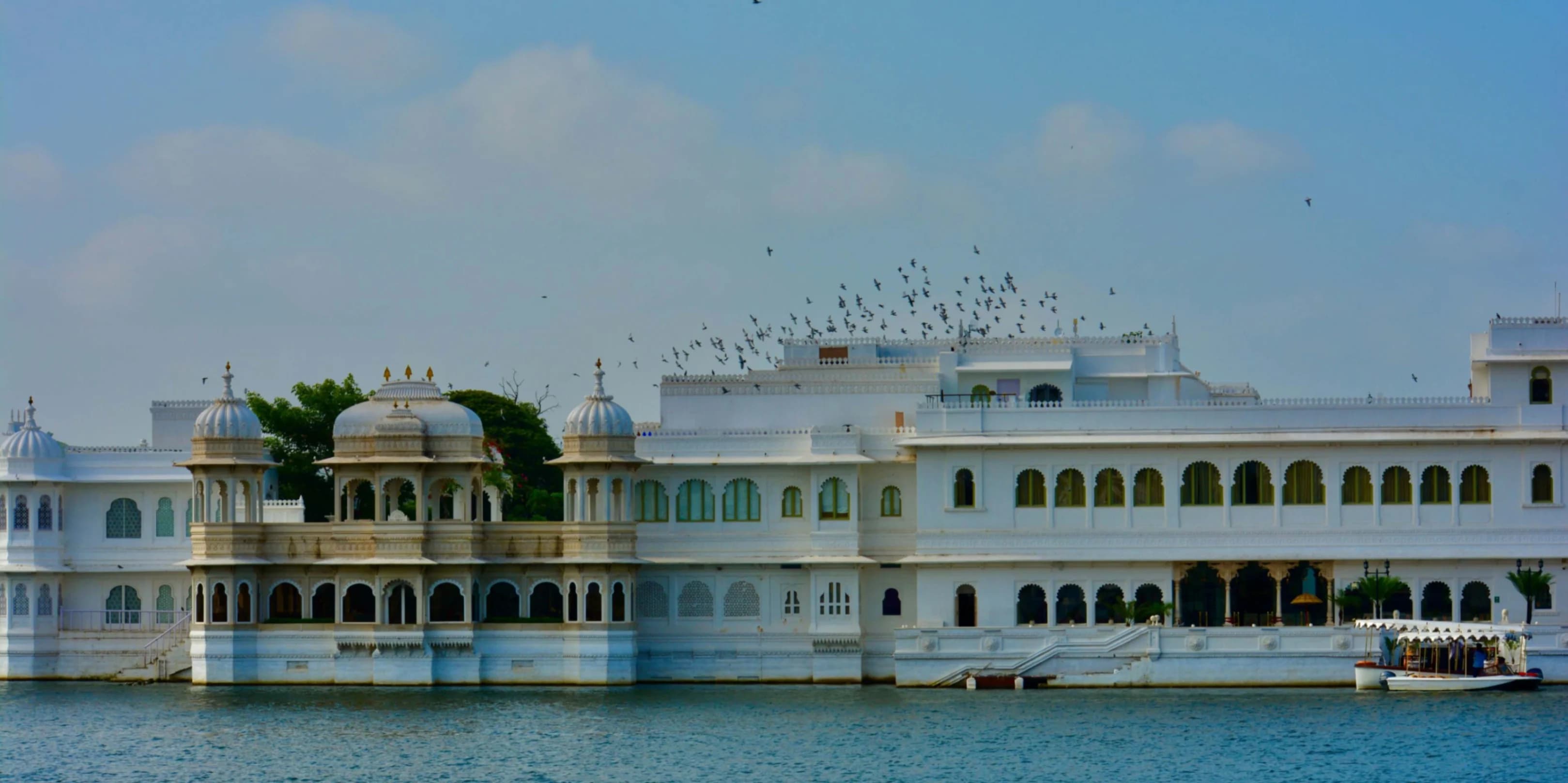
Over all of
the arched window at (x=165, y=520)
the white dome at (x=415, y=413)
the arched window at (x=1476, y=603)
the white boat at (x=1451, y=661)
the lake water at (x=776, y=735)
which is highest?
the white dome at (x=415, y=413)

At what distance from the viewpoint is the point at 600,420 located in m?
60.0

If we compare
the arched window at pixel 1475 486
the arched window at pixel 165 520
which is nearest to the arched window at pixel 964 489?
the arched window at pixel 1475 486

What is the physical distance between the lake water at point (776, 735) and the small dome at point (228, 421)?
515 centimetres

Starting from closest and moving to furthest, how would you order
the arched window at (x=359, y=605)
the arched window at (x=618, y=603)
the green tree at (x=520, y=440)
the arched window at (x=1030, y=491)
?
the arched window at (x=618, y=603), the arched window at (x=1030, y=491), the arched window at (x=359, y=605), the green tree at (x=520, y=440)

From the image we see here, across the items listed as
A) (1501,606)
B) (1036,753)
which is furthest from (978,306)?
(1036,753)

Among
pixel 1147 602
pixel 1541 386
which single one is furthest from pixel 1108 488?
pixel 1541 386

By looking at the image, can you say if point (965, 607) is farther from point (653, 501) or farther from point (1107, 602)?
point (653, 501)

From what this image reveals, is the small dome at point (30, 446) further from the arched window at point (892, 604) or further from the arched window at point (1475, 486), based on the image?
the arched window at point (1475, 486)

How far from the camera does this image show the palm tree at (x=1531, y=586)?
2265 inches

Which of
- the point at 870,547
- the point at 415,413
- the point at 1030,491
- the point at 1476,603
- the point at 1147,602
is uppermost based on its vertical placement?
the point at 415,413

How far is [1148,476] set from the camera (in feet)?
196

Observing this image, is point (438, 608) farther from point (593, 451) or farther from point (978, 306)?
point (978, 306)

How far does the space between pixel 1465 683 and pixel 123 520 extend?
2749 centimetres

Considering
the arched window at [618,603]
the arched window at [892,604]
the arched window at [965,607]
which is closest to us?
the arched window at [618,603]
